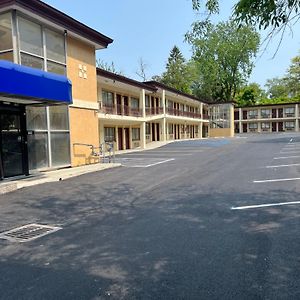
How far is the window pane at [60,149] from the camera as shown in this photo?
13.6 m

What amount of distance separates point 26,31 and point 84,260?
34.4 feet

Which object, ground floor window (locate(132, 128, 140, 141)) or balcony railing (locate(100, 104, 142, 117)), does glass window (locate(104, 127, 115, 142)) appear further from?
ground floor window (locate(132, 128, 140, 141))

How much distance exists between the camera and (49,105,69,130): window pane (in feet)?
44.2

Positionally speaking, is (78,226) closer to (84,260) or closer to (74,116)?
(84,260)

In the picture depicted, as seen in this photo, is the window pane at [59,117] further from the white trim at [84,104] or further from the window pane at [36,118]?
the white trim at [84,104]

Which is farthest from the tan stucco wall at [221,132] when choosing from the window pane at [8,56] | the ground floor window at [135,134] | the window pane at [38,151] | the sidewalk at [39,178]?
the window pane at [8,56]

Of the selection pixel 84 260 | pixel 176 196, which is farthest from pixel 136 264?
pixel 176 196

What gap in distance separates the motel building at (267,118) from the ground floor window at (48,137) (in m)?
65.0

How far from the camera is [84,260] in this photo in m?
4.34

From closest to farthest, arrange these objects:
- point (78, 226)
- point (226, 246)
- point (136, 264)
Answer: point (136, 264)
point (226, 246)
point (78, 226)

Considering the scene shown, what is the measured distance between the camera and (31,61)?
1234 centimetres

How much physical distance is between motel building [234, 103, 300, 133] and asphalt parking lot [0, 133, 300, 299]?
6705 centimetres

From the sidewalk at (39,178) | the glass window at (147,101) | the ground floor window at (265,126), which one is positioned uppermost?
the glass window at (147,101)

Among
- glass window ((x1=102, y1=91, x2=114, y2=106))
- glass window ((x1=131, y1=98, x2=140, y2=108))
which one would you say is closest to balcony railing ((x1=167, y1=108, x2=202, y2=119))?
glass window ((x1=131, y1=98, x2=140, y2=108))
